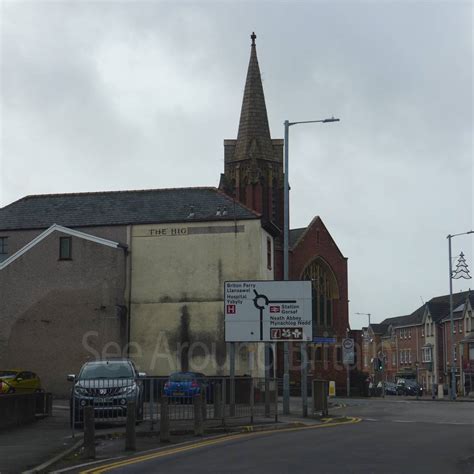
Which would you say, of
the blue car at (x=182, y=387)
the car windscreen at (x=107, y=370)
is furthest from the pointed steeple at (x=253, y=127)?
the blue car at (x=182, y=387)

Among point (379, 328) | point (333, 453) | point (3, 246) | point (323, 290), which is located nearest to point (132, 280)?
point (3, 246)

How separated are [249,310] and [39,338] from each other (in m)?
21.8

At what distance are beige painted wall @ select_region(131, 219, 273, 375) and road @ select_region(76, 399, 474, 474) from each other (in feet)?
75.9

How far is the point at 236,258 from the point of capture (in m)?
44.2

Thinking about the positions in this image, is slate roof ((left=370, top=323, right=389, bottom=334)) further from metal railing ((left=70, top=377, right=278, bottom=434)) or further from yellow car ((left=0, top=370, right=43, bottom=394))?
metal railing ((left=70, top=377, right=278, bottom=434))

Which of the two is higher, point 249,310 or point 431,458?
point 249,310

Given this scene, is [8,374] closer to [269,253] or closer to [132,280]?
[132,280]

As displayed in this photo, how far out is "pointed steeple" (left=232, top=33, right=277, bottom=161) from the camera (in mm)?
65125

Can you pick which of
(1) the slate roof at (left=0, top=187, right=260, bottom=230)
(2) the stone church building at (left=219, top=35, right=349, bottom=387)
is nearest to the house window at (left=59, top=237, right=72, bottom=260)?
(1) the slate roof at (left=0, top=187, right=260, bottom=230)

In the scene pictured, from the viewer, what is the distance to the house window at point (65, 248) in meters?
44.3

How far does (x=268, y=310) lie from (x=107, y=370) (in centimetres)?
490

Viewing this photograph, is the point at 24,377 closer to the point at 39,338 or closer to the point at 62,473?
the point at 39,338

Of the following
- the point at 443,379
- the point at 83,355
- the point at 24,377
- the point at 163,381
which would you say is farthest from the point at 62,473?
the point at 443,379

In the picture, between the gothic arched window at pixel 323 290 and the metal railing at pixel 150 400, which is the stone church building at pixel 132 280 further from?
the metal railing at pixel 150 400
